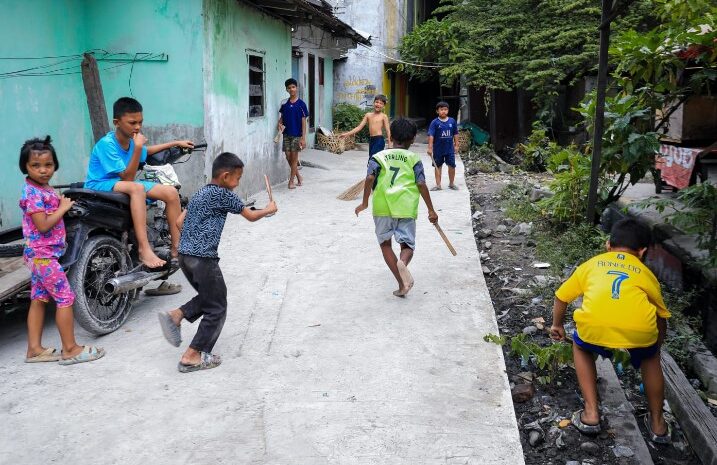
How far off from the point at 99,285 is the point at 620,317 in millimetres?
3448

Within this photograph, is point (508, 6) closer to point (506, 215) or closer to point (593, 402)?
point (506, 215)

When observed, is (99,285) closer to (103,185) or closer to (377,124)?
(103,185)

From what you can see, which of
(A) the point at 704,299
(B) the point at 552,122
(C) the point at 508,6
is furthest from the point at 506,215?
(C) the point at 508,6

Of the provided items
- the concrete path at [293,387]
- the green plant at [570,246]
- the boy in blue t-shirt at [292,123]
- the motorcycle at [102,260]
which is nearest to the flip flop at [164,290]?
the concrete path at [293,387]

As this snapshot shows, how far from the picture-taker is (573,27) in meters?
16.9

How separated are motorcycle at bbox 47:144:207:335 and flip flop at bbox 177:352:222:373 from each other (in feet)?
2.75

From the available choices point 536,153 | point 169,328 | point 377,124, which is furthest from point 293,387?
point 536,153

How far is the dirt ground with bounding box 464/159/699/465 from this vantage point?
3.31 meters

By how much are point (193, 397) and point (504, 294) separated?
3.27 meters

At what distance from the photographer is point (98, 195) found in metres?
4.49

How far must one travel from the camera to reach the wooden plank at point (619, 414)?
3.21 meters

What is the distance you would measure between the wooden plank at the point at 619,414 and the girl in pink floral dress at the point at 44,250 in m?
3.19

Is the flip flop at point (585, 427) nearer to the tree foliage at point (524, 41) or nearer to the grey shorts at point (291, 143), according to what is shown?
the grey shorts at point (291, 143)

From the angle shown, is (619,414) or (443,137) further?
(443,137)
